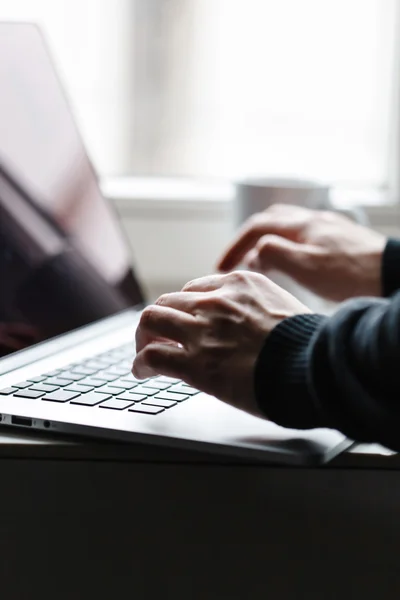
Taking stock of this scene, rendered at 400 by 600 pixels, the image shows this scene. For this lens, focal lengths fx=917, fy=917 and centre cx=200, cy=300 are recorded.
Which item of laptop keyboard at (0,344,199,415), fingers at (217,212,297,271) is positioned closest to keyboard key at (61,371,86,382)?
laptop keyboard at (0,344,199,415)

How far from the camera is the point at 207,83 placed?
45.6 inches

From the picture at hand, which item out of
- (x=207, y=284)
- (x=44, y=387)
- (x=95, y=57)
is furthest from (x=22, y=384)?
(x=95, y=57)

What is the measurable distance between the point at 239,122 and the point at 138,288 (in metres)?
0.38

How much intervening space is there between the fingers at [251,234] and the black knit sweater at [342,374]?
33 centimetres

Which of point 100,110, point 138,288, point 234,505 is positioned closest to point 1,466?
point 234,505

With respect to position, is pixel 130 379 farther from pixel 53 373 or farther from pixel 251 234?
pixel 251 234

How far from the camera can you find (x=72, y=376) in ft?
2.07

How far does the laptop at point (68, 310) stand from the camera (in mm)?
528

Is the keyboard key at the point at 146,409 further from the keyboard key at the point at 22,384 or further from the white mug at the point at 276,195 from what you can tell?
the white mug at the point at 276,195

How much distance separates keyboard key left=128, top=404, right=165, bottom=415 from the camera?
0.56 m

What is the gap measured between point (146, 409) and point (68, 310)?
0.22m

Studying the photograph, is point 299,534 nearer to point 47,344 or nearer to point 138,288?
point 47,344

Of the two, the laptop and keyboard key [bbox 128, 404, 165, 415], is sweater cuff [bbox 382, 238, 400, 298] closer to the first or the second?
the laptop

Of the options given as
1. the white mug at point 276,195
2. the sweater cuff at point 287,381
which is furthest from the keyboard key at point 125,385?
the white mug at point 276,195
